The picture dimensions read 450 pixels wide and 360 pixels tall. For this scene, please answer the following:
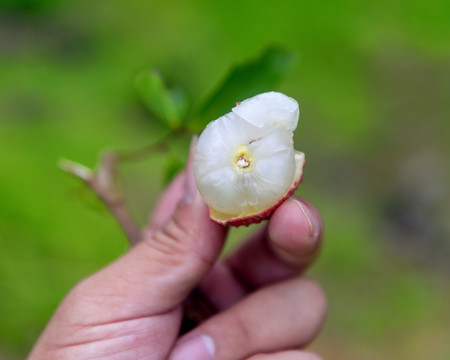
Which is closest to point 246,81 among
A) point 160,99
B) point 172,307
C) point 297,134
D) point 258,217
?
point 160,99

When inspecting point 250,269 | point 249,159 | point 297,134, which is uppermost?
point 249,159

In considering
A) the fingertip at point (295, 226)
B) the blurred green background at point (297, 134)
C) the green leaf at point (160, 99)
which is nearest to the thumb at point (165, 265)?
the fingertip at point (295, 226)

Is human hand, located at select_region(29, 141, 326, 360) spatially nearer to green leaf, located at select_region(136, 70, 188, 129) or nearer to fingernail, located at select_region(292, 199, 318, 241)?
fingernail, located at select_region(292, 199, 318, 241)

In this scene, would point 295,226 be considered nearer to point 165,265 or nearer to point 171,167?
point 165,265

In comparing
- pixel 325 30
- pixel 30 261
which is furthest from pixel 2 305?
pixel 325 30

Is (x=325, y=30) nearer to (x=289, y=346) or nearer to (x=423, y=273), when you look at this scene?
(x=423, y=273)

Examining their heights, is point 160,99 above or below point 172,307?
above

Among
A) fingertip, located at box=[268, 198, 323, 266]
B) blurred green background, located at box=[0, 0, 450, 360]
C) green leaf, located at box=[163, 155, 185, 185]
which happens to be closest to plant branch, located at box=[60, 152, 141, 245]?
green leaf, located at box=[163, 155, 185, 185]

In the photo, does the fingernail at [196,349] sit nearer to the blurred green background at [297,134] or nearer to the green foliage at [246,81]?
the green foliage at [246,81]
